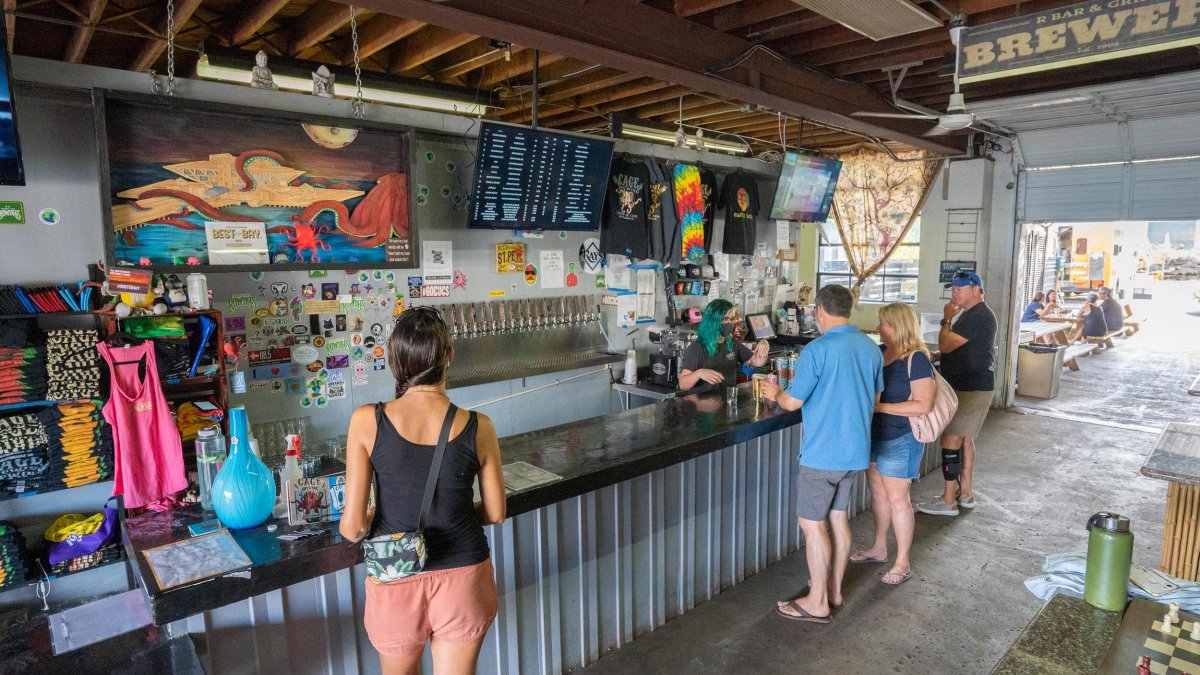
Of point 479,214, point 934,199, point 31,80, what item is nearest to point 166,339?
point 31,80

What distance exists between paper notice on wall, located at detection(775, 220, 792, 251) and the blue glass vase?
6.24m

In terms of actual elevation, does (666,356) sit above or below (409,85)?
below

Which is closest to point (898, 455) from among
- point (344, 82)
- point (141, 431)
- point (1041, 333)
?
point (141, 431)

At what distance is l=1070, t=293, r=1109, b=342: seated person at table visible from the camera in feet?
41.3

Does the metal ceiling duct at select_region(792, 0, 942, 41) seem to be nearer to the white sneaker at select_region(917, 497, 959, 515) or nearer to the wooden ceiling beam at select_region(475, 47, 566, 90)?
the wooden ceiling beam at select_region(475, 47, 566, 90)

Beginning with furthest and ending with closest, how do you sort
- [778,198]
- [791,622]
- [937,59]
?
[778,198]
[937,59]
[791,622]

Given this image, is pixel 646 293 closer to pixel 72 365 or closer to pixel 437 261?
pixel 437 261

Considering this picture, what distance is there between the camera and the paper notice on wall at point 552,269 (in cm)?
549

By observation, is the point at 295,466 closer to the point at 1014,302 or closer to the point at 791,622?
the point at 791,622

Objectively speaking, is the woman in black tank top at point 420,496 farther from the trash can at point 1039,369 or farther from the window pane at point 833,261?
the window pane at point 833,261

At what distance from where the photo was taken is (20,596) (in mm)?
3328

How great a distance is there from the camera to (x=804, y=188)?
6.88 m

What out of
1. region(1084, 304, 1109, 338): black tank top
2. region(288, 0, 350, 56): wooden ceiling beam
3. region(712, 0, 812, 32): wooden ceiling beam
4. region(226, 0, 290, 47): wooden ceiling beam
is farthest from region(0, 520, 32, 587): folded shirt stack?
region(1084, 304, 1109, 338): black tank top

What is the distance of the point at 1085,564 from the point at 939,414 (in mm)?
1620
